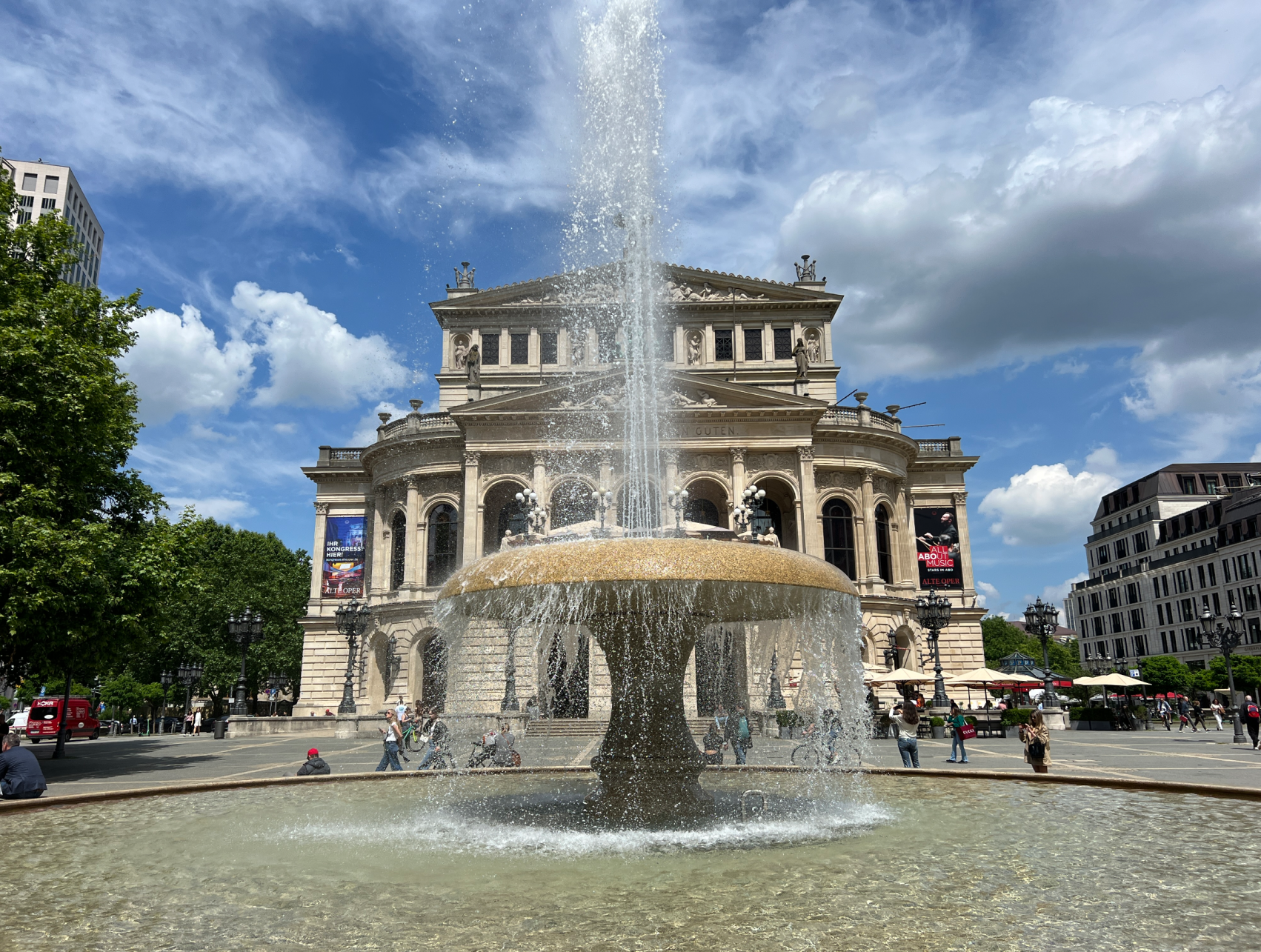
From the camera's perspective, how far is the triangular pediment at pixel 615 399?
3400 centimetres

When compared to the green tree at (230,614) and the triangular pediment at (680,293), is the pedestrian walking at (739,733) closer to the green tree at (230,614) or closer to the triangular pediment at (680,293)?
the triangular pediment at (680,293)

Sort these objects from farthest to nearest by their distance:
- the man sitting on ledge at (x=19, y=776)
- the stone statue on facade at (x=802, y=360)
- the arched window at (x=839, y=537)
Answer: the stone statue on facade at (x=802, y=360), the arched window at (x=839, y=537), the man sitting on ledge at (x=19, y=776)

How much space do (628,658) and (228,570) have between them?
46.0 metres

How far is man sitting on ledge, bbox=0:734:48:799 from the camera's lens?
9.38 m

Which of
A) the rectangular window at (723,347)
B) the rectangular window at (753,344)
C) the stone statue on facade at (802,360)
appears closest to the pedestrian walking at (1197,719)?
the stone statue on facade at (802,360)

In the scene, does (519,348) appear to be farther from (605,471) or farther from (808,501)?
(808,501)

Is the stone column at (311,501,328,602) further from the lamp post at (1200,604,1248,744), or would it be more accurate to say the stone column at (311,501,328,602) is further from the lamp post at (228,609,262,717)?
the lamp post at (1200,604,1248,744)

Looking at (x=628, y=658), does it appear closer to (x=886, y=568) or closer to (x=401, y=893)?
(x=401, y=893)

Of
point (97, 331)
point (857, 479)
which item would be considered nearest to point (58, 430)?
point (97, 331)

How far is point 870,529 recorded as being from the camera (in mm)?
37500

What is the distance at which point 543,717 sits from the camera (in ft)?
83.5

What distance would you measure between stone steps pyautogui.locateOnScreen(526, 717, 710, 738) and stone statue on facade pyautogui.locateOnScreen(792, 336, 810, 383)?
1865 cm

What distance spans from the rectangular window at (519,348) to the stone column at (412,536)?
8555 mm

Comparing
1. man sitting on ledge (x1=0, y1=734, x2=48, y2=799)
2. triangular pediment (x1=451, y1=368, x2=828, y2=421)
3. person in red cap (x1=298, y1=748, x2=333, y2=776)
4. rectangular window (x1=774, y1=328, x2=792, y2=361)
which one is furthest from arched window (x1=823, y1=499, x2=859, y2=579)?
man sitting on ledge (x1=0, y1=734, x2=48, y2=799)
